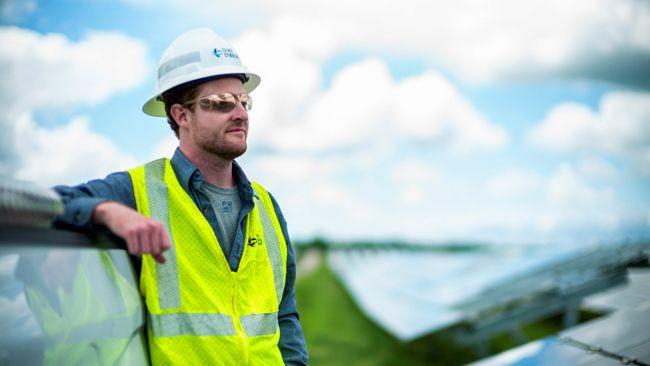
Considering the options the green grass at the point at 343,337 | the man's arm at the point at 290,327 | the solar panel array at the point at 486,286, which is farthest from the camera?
the green grass at the point at 343,337

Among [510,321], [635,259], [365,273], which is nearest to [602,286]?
[635,259]

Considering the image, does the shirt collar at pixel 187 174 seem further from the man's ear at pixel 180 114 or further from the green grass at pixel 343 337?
the green grass at pixel 343 337

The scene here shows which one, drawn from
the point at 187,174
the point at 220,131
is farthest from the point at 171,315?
the point at 220,131

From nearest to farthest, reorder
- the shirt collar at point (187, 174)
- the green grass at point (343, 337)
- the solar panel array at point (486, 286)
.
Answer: the shirt collar at point (187, 174) < the solar panel array at point (486, 286) < the green grass at point (343, 337)

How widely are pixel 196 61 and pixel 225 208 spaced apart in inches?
26.9

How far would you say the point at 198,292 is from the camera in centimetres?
246

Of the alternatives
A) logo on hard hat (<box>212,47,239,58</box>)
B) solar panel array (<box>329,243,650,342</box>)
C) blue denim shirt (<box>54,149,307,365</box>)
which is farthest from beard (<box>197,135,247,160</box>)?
solar panel array (<box>329,243,650,342</box>)

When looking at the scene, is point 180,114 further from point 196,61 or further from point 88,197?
point 88,197

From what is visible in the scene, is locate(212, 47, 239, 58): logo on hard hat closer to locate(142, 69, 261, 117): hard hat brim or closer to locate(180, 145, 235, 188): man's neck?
locate(142, 69, 261, 117): hard hat brim

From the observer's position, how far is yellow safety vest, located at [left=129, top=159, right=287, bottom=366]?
244 cm

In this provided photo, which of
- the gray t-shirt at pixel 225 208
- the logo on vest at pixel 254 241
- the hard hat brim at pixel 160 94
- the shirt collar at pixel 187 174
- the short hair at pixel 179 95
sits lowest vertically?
the logo on vest at pixel 254 241

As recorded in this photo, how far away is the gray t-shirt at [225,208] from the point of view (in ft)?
8.93

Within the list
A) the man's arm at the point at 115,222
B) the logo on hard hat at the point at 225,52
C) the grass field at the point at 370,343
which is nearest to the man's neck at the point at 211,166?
the logo on hard hat at the point at 225,52

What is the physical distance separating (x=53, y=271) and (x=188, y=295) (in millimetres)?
624
